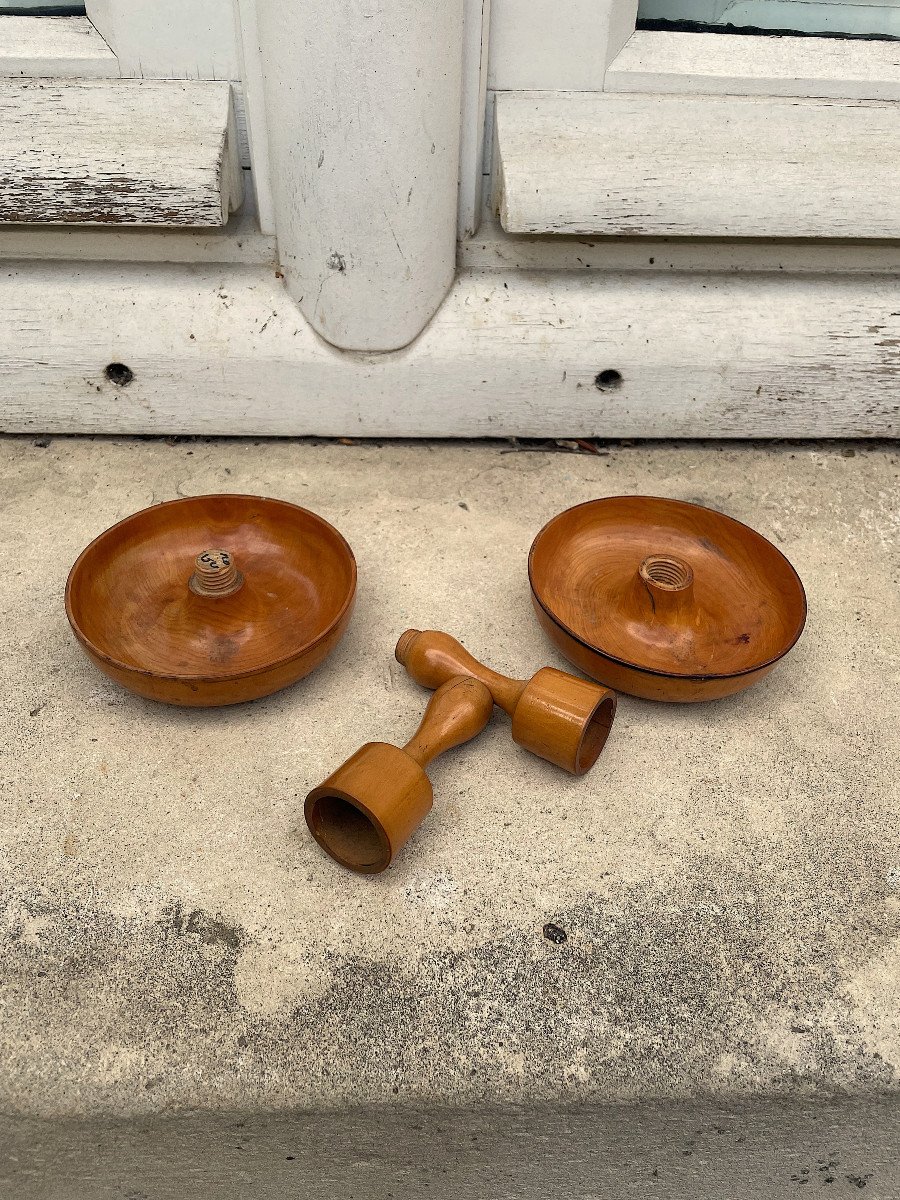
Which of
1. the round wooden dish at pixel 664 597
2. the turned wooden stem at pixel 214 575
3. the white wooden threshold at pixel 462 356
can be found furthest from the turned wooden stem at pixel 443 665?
the white wooden threshold at pixel 462 356

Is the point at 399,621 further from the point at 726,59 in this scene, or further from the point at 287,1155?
the point at 726,59

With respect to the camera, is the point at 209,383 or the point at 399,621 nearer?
the point at 399,621

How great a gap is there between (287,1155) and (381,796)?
350 millimetres

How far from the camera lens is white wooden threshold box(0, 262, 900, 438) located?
164 centimetres

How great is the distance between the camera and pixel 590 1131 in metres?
0.93

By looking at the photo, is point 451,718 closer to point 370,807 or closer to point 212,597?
point 370,807

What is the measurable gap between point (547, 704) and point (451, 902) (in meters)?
0.24

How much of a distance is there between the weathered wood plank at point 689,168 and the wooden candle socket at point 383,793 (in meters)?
0.84

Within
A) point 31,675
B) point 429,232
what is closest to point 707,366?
point 429,232

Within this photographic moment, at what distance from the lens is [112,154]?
58.8 inches

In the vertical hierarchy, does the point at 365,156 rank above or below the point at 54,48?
below

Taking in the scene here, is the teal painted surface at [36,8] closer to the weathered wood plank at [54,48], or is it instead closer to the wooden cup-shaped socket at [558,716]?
the weathered wood plank at [54,48]

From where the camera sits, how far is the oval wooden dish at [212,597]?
1.16m

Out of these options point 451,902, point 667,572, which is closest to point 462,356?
point 667,572
